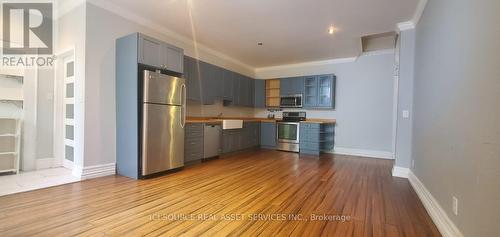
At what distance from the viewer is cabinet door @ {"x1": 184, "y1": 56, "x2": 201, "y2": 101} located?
15.0 feet

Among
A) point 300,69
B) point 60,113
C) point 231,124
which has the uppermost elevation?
point 300,69

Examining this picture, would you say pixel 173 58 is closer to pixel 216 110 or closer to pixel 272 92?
pixel 216 110

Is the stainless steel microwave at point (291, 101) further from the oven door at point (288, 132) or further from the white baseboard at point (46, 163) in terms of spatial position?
the white baseboard at point (46, 163)

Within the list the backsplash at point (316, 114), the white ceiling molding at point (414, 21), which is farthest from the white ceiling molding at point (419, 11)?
the backsplash at point (316, 114)

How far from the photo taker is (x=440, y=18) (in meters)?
2.29

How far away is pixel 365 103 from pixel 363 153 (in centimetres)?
131

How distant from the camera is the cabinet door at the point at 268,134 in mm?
6321

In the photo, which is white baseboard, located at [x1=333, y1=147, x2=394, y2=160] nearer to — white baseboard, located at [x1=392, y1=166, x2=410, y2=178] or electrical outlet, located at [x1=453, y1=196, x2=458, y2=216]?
white baseboard, located at [x1=392, y1=166, x2=410, y2=178]

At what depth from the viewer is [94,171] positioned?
319cm

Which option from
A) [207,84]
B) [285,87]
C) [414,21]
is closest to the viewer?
[414,21]

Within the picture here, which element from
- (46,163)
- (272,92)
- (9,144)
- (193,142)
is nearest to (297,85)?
(272,92)

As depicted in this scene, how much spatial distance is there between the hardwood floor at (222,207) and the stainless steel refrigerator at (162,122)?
28 centimetres

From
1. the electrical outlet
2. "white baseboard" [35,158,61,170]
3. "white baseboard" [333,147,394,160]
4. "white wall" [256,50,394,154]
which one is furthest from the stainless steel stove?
"white baseboard" [35,158,61,170]

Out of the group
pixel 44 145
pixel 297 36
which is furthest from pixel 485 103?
pixel 44 145
